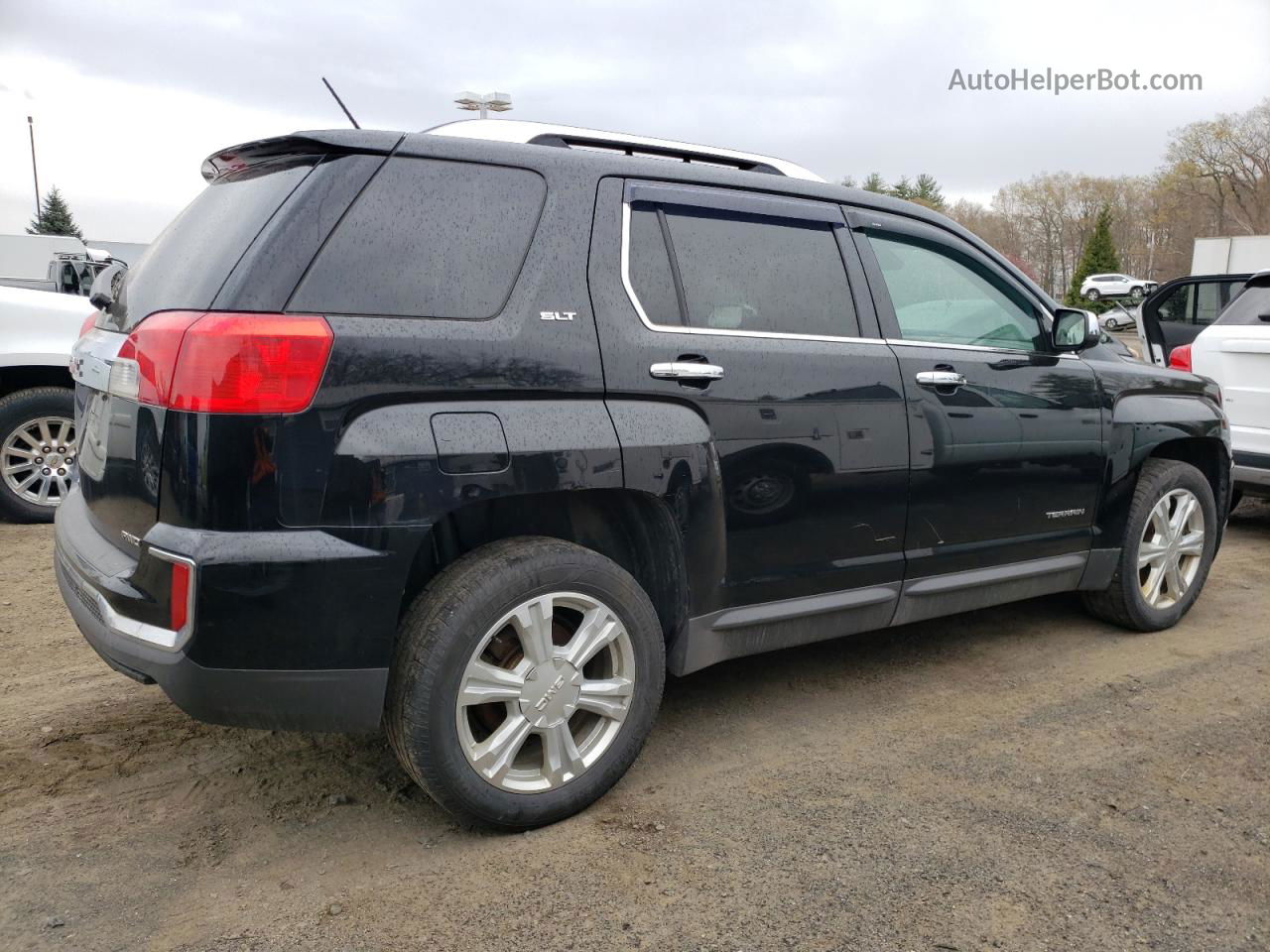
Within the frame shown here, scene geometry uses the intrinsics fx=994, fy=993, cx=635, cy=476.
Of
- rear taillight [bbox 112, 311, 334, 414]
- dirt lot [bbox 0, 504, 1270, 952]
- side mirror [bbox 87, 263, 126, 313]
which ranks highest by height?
side mirror [bbox 87, 263, 126, 313]

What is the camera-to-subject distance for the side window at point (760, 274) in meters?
3.04

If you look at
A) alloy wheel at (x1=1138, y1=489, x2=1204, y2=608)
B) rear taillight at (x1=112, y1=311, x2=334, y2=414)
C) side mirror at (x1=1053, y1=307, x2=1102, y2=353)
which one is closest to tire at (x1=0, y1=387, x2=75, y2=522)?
rear taillight at (x1=112, y1=311, x2=334, y2=414)

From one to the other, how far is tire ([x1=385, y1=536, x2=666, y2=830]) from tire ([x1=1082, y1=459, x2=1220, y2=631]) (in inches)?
100

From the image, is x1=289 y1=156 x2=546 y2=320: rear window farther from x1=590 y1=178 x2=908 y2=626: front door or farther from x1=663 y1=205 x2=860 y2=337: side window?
x1=663 y1=205 x2=860 y2=337: side window

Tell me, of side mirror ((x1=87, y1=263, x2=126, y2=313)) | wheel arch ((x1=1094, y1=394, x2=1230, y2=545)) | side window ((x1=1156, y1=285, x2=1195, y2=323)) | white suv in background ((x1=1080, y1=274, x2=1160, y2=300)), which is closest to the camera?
side mirror ((x1=87, y1=263, x2=126, y2=313))

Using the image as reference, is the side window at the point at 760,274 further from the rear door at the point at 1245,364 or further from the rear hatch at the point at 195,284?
the rear door at the point at 1245,364

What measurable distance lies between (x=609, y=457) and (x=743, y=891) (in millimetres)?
1158

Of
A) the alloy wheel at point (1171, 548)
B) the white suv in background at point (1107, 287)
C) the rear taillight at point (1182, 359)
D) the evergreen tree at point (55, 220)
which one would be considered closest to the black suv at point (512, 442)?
the alloy wheel at point (1171, 548)

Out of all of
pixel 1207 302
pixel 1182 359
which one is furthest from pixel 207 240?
pixel 1207 302

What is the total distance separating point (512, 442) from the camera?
254 cm

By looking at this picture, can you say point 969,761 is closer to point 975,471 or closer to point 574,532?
point 975,471

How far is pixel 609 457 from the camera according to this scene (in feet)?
8.91

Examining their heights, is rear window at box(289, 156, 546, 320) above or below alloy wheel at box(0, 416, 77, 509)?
above

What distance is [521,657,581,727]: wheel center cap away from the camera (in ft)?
8.66
